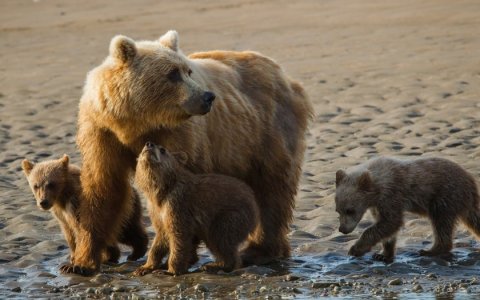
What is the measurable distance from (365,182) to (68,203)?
7.47 ft

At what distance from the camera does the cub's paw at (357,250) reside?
28.2ft

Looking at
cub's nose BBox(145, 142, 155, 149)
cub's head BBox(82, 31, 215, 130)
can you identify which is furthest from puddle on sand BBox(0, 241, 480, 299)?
cub's head BBox(82, 31, 215, 130)

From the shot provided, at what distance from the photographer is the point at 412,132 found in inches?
509

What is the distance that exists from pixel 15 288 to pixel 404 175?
3001 millimetres

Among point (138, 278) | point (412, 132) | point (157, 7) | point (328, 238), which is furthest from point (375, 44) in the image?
point (138, 278)

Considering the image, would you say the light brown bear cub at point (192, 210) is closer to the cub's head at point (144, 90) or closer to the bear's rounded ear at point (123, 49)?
the cub's head at point (144, 90)

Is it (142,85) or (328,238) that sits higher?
(142,85)

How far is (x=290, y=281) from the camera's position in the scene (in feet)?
26.7

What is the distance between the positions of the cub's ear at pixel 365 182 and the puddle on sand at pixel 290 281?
0.56 meters

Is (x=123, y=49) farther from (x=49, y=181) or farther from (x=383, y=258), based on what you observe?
(x=383, y=258)

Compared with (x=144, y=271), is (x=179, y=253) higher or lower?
higher

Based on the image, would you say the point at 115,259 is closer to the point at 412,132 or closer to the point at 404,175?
the point at 404,175

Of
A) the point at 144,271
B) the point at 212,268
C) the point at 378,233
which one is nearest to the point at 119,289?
the point at 144,271

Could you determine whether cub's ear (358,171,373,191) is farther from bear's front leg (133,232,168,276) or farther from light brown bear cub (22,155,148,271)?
light brown bear cub (22,155,148,271)
